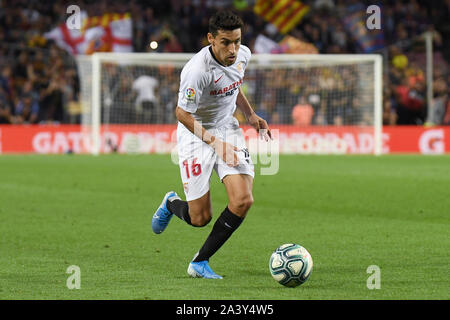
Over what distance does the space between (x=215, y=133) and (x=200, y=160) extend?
0.96 feet

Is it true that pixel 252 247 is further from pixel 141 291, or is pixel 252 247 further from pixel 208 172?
pixel 141 291

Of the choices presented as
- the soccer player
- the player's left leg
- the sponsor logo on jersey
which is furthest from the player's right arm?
the sponsor logo on jersey

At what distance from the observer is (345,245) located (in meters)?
8.73

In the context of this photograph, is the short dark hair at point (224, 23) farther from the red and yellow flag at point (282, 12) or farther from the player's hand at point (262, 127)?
the red and yellow flag at point (282, 12)

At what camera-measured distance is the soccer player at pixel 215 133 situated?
670cm

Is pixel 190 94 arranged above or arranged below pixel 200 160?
above

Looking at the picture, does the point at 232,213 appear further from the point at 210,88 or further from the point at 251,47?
the point at 251,47

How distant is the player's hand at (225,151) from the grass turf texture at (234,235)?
88 cm

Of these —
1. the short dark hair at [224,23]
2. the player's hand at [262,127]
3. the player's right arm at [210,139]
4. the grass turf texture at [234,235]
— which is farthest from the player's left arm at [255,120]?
the grass turf texture at [234,235]

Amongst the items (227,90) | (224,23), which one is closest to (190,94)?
(227,90)

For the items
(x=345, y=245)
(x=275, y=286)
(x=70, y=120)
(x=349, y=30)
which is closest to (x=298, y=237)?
(x=345, y=245)

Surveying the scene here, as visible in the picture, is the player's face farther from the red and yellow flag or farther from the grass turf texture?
the red and yellow flag

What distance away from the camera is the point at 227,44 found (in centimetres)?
671

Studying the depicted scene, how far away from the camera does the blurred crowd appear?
26438 millimetres
